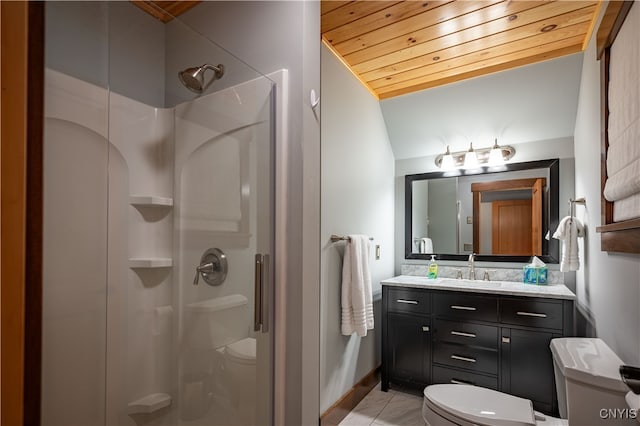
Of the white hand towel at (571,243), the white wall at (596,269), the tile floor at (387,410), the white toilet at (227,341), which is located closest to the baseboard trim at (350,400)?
the tile floor at (387,410)

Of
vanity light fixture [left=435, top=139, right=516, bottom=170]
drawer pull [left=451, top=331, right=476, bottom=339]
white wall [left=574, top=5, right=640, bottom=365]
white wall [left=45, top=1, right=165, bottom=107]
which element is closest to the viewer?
white wall [left=45, top=1, right=165, bottom=107]

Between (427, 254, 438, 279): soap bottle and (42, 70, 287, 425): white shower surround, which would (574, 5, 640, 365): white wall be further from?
(42, 70, 287, 425): white shower surround

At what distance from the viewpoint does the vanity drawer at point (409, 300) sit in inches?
92.1

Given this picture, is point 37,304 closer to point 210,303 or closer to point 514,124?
point 210,303

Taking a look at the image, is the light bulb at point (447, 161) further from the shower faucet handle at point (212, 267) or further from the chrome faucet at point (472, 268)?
the shower faucet handle at point (212, 267)

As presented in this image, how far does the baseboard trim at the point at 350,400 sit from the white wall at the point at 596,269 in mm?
1404

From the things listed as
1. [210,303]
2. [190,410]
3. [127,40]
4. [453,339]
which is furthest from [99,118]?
[453,339]

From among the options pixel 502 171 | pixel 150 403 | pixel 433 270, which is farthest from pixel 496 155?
pixel 150 403

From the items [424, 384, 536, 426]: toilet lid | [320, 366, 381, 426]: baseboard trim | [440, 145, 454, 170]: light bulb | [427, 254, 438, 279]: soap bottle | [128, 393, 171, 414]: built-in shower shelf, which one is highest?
[440, 145, 454, 170]: light bulb

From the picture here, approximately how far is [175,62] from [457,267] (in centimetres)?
243

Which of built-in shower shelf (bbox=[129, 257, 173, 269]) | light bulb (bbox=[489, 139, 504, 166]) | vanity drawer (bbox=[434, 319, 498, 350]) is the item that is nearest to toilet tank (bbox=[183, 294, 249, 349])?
built-in shower shelf (bbox=[129, 257, 173, 269])

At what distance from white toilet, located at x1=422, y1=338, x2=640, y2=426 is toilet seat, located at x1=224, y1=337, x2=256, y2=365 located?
0.90 m

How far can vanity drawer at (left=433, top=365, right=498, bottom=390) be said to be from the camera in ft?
6.94

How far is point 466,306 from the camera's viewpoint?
221cm
